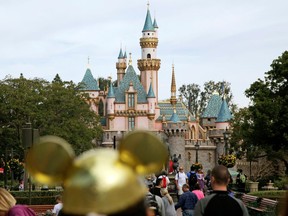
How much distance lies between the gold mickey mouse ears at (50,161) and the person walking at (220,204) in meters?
4.03

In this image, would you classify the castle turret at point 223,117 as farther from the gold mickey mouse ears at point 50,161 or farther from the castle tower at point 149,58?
the gold mickey mouse ears at point 50,161

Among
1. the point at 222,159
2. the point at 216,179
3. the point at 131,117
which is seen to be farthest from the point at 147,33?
the point at 216,179

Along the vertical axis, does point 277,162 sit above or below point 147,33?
below

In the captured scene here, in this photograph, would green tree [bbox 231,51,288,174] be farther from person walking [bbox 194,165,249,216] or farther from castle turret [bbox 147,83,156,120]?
castle turret [bbox 147,83,156,120]

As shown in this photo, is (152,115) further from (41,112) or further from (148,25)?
(41,112)

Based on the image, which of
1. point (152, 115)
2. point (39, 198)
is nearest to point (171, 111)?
point (152, 115)

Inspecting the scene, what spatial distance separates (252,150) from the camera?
6744 centimetres

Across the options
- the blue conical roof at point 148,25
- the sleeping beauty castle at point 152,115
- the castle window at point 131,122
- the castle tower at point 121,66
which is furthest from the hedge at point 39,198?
the castle tower at point 121,66

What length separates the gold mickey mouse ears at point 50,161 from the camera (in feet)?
7.98

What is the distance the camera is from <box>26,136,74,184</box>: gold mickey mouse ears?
7.98 ft

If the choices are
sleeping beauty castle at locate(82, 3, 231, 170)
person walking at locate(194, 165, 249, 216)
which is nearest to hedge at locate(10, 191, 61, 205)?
person walking at locate(194, 165, 249, 216)

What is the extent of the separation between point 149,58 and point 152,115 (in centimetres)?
726

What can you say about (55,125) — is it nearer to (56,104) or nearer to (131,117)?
(56,104)

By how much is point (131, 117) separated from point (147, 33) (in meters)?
10.9
